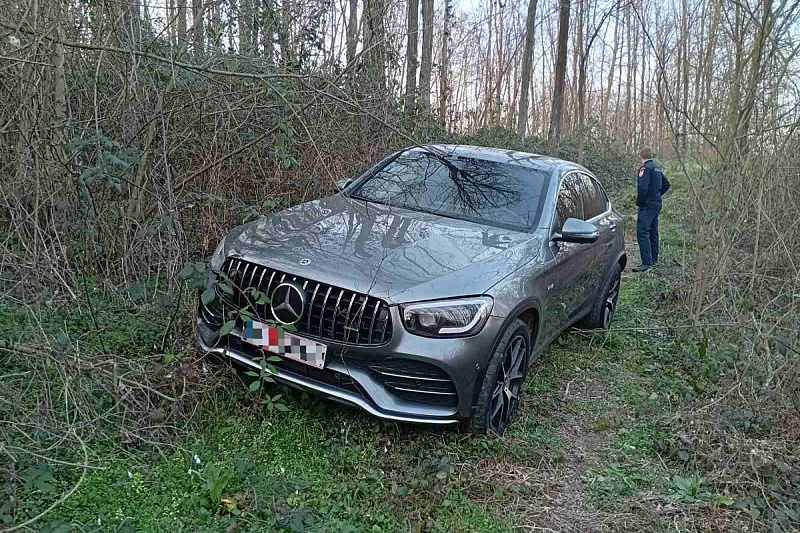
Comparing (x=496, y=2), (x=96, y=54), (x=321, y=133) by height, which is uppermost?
(x=496, y=2)

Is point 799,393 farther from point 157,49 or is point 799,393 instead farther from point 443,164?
point 157,49

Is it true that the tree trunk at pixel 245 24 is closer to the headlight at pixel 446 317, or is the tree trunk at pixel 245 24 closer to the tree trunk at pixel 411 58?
the tree trunk at pixel 411 58

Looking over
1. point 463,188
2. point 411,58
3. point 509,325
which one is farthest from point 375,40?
point 509,325

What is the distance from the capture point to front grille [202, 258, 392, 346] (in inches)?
131

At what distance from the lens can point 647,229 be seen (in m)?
9.13

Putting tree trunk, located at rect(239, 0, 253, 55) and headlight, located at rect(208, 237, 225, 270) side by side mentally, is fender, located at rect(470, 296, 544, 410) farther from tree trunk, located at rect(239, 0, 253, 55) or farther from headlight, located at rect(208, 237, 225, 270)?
tree trunk, located at rect(239, 0, 253, 55)

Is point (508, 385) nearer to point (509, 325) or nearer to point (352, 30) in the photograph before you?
point (509, 325)

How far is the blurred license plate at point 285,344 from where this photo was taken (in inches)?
134

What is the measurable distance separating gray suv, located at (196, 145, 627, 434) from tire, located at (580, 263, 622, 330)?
3.81 feet

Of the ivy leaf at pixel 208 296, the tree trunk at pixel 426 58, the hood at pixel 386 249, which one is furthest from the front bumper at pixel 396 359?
the tree trunk at pixel 426 58

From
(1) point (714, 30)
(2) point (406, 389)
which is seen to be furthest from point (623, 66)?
(2) point (406, 389)

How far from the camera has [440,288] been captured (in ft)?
11.3

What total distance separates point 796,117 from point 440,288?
16.4 ft

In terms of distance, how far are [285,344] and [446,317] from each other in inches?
36.2
